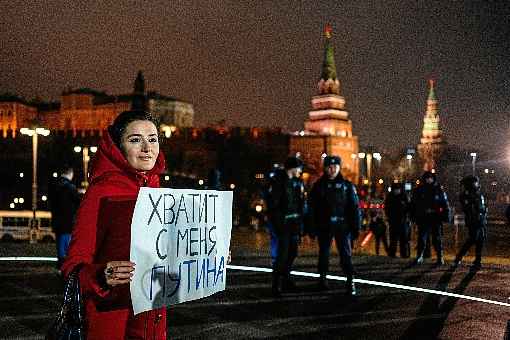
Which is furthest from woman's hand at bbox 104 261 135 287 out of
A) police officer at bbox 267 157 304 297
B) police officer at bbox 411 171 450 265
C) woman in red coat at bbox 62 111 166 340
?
police officer at bbox 411 171 450 265

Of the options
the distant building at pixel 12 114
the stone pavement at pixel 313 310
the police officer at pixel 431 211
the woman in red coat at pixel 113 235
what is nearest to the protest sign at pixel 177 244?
the woman in red coat at pixel 113 235

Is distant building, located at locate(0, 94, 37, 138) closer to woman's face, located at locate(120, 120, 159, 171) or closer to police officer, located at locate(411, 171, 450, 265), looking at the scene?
police officer, located at locate(411, 171, 450, 265)

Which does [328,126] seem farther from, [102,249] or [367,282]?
[102,249]

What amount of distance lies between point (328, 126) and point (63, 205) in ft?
527

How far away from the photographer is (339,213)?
8.97 m

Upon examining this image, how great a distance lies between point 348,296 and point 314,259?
5.40 m

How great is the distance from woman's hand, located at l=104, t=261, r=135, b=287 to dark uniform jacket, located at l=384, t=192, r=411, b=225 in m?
12.7

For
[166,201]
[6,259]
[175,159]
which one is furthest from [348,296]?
[175,159]

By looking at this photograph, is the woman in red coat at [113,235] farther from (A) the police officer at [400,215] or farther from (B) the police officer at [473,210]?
(A) the police officer at [400,215]

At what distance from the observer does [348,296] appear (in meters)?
8.98

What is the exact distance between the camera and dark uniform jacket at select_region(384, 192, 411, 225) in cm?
Answer: 1503

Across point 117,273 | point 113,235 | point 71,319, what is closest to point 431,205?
point 113,235

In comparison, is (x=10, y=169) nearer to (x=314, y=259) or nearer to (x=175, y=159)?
(x=175, y=159)

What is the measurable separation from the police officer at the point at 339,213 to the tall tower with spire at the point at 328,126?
126 meters
